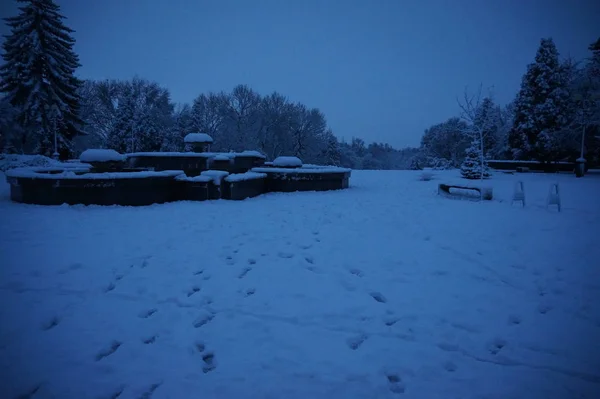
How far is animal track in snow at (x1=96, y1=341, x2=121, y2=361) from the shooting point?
2.40 m

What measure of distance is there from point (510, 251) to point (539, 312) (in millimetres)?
2027

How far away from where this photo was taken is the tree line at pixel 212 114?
21984 mm

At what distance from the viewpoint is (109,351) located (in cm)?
246

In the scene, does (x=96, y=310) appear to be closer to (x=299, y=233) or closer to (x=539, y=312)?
(x=299, y=233)

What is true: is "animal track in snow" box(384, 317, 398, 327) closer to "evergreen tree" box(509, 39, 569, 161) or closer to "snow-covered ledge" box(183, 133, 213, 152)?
"snow-covered ledge" box(183, 133, 213, 152)

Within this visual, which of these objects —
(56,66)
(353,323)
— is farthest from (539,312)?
(56,66)

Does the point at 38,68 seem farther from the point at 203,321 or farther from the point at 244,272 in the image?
the point at 203,321

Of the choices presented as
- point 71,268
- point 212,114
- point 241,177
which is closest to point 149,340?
point 71,268

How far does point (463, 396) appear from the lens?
2082 mm

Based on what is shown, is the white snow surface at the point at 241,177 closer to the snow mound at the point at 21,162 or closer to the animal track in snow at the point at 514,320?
the animal track in snow at the point at 514,320

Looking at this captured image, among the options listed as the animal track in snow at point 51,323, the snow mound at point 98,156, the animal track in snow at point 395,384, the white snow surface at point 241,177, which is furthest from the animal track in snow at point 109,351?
the snow mound at point 98,156

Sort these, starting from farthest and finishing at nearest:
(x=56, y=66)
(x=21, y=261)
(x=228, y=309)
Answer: (x=56, y=66) < (x=21, y=261) < (x=228, y=309)

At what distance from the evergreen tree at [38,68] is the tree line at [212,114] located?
0.07 metres

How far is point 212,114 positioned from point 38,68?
18.9 meters
